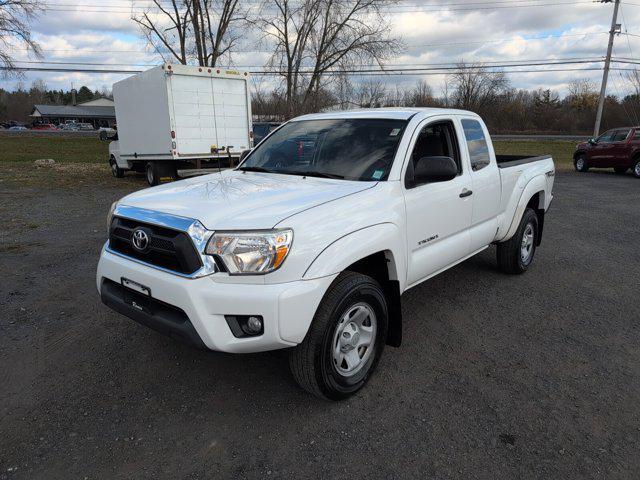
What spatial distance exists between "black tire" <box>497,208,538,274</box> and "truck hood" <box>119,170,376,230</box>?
2836mm

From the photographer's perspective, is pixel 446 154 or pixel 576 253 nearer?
pixel 446 154

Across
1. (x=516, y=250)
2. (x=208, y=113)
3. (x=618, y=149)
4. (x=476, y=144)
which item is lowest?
(x=516, y=250)

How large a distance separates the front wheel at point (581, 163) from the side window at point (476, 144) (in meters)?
17.4

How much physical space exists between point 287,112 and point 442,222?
3099cm

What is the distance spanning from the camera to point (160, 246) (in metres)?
2.86

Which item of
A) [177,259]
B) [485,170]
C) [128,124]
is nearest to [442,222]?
[485,170]

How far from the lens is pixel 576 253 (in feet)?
22.4

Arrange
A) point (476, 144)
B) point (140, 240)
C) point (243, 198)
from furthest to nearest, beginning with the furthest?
point (476, 144) < point (243, 198) < point (140, 240)

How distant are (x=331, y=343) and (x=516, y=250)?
348 centimetres

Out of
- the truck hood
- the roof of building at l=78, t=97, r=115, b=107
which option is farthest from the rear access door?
the roof of building at l=78, t=97, r=115, b=107

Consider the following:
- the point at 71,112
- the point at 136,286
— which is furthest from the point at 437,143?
the point at 71,112

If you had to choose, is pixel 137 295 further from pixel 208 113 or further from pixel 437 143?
pixel 208 113

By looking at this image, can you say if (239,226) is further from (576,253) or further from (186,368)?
(576,253)

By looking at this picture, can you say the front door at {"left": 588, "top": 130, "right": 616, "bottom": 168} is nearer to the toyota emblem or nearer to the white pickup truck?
the white pickup truck
